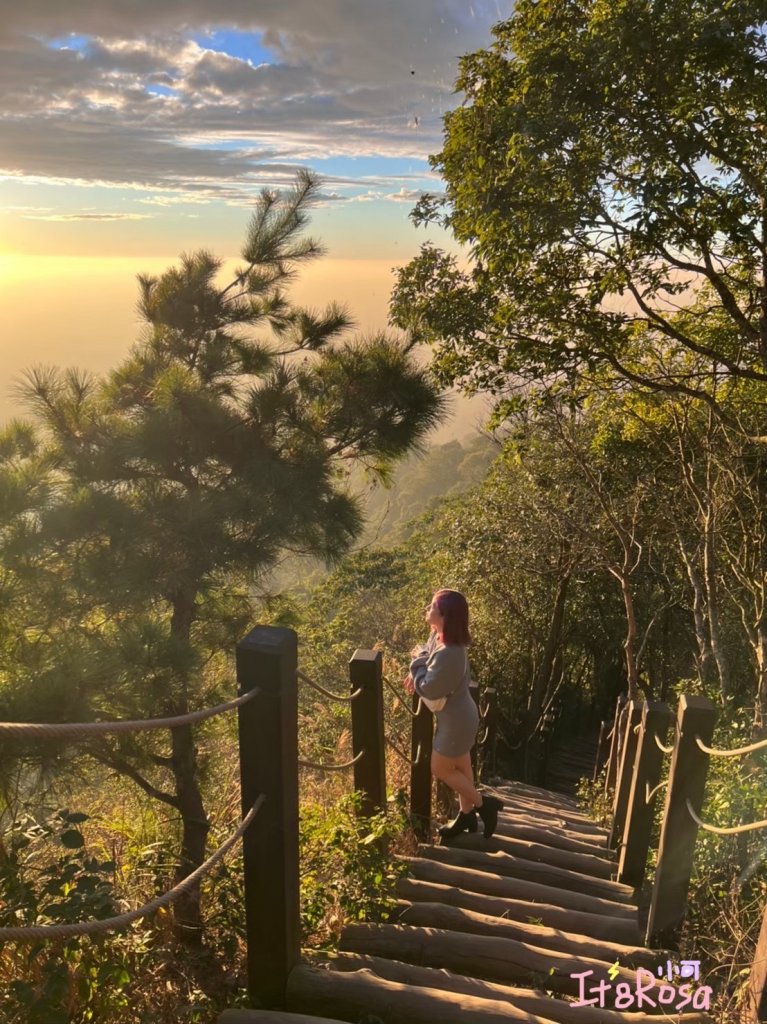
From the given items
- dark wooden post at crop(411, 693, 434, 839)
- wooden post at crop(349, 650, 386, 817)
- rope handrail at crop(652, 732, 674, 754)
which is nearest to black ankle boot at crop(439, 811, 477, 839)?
dark wooden post at crop(411, 693, 434, 839)

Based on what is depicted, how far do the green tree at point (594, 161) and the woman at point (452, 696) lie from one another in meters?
3.03

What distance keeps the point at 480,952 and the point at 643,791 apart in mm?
1334

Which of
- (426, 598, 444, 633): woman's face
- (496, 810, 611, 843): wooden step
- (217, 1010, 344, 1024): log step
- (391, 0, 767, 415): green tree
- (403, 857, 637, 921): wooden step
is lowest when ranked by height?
(496, 810, 611, 843): wooden step

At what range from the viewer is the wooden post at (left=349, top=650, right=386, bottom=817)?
326 cm

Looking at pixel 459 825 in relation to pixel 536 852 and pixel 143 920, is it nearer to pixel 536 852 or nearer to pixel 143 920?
pixel 536 852

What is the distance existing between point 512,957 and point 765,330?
5458 mm

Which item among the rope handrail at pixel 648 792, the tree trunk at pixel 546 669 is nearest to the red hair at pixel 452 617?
the rope handrail at pixel 648 792

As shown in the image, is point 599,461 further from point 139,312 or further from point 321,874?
point 321,874

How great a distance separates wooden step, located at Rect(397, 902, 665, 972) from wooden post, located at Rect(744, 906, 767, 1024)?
0.64 metres

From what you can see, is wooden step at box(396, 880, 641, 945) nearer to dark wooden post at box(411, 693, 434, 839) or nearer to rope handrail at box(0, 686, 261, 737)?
dark wooden post at box(411, 693, 434, 839)

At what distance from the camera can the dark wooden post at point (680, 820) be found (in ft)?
8.59

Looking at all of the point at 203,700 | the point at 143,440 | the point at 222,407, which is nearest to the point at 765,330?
the point at 222,407

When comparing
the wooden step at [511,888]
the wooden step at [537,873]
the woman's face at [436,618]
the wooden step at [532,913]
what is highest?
the woman's face at [436,618]

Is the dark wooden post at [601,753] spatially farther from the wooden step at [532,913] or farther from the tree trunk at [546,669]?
the wooden step at [532,913]
